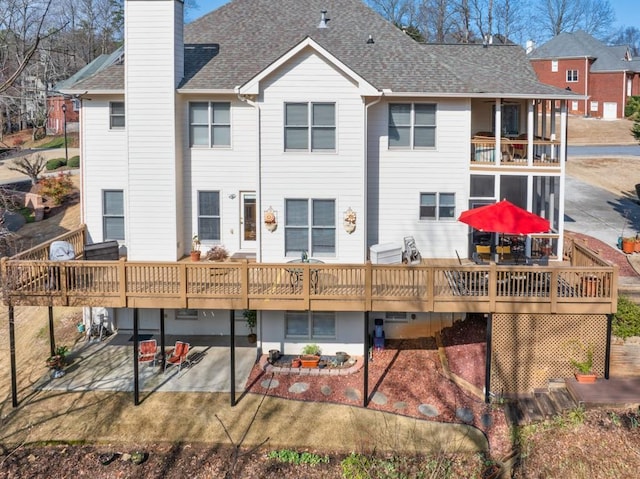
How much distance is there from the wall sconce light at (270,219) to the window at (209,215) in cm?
202

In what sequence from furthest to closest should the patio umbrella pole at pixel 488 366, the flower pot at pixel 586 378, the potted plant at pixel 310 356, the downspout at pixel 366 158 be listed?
the downspout at pixel 366 158 < the potted plant at pixel 310 356 < the patio umbrella pole at pixel 488 366 < the flower pot at pixel 586 378

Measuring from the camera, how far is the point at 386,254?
53.1 ft

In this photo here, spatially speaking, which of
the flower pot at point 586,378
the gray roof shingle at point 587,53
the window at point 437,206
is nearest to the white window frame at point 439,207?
the window at point 437,206

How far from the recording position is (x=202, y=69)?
18.0m

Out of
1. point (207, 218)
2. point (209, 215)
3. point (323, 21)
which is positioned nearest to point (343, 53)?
point (323, 21)

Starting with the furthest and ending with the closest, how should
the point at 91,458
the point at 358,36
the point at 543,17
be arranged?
the point at 543,17 < the point at 358,36 < the point at 91,458

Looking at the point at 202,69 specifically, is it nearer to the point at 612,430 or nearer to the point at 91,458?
the point at 91,458

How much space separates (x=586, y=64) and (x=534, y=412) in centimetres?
4960

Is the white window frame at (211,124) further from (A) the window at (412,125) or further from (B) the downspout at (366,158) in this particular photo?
(A) the window at (412,125)

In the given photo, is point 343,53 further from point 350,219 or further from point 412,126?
point 350,219

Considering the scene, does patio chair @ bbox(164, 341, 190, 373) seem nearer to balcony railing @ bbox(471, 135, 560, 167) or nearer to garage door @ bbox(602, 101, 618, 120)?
balcony railing @ bbox(471, 135, 560, 167)

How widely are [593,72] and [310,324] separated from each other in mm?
49917

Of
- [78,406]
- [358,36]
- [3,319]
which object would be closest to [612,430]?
[78,406]

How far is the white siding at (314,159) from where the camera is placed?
1642 cm
